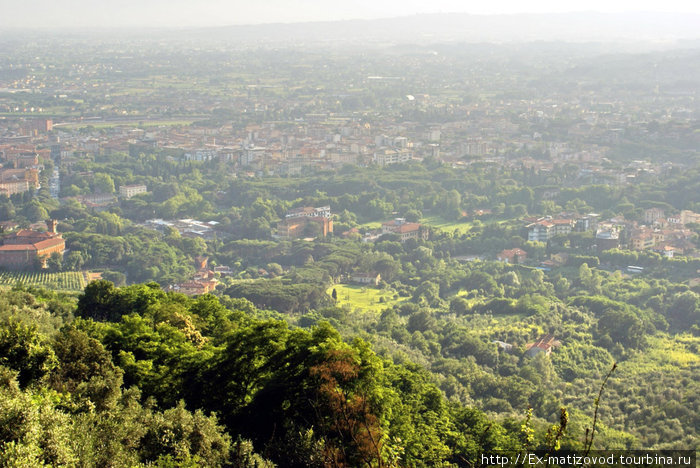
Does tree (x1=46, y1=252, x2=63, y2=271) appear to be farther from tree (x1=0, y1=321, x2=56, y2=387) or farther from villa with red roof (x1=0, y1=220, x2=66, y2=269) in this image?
tree (x1=0, y1=321, x2=56, y2=387)

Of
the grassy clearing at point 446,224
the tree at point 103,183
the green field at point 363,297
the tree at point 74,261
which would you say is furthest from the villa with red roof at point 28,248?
the grassy clearing at point 446,224

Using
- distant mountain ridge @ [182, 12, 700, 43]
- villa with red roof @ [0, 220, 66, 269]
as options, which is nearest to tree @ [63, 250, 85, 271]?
villa with red roof @ [0, 220, 66, 269]

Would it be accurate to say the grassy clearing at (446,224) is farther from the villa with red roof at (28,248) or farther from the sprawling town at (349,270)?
the villa with red roof at (28,248)

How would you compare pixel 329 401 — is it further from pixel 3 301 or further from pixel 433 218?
pixel 433 218

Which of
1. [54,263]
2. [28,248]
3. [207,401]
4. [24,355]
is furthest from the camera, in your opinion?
[28,248]

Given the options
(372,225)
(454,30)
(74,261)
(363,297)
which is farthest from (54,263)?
(454,30)

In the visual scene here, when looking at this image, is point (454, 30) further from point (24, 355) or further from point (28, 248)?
point (24, 355)

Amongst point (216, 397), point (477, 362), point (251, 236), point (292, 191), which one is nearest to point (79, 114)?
point (292, 191)
